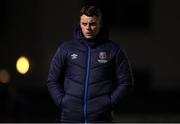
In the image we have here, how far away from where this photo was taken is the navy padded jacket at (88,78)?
4883mm

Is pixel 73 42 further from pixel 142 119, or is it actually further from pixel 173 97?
pixel 173 97

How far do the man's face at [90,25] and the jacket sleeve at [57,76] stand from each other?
0.25 meters

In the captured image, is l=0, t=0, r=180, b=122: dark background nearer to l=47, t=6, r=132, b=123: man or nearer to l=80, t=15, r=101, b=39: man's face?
l=47, t=6, r=132, b=123: man

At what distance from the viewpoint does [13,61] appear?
14.3m

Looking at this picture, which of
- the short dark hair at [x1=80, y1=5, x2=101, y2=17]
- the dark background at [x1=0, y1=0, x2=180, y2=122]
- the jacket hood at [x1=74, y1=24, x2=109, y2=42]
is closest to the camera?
the short dark hair at [x1=80, y1=5, x2=101, y2=17]

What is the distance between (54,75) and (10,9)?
11.0 m

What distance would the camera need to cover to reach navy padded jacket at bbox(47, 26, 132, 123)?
16.0ft

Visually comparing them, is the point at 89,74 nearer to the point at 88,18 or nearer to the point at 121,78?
the point at 121,78

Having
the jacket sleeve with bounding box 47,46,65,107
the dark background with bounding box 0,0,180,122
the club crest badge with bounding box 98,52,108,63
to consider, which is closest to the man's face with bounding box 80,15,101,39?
the club crest badge with bounding box 98,52,108,63

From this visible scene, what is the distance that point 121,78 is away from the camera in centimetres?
497

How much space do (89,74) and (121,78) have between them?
0.25 meters

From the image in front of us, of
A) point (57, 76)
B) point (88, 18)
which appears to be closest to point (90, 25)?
point (88, 18)

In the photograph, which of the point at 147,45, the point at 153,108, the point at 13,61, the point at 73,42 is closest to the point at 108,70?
the point at 73,42

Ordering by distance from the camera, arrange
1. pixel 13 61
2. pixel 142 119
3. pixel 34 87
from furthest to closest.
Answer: pixel 34 87, pixel 13 61, pixel 142 119
